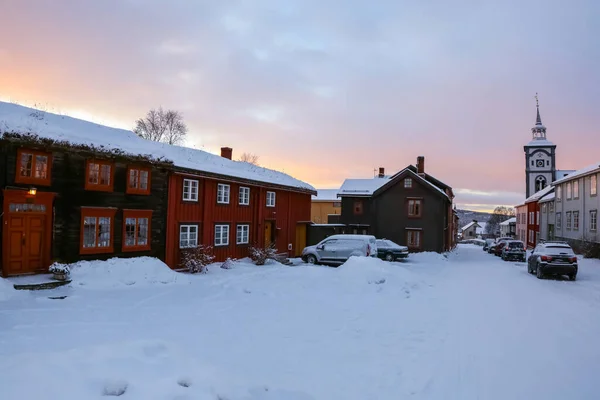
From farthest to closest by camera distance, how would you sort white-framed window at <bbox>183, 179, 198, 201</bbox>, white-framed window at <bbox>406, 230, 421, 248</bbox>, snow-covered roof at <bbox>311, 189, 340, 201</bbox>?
snow-covered roof at <bbox>311, 189, 340, 201</bbox>, white-framed window at <bbox>406, 230, 421, 248</bbox>, white-framed window at <bbox>183, 179, 198, 201</bbox>

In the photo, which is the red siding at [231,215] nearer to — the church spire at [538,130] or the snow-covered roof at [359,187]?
the snow-covered roof at [359,187]

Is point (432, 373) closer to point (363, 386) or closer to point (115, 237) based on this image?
point (363, 386)

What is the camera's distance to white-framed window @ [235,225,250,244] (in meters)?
24.2

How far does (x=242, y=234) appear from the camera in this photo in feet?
80.6

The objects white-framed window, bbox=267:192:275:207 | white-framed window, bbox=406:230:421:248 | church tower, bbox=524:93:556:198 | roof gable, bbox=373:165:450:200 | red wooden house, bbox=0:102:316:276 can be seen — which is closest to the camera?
red wooden house, bbox=0:102:316:276

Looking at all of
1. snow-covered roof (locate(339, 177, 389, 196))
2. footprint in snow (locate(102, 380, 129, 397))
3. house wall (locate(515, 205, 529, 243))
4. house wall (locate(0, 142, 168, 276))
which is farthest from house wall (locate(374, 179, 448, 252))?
house wall (locate(515, 205, 529, 243))

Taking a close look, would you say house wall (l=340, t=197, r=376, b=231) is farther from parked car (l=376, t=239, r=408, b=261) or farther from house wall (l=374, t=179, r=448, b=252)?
parked car (l=376, t=239, r=408, b=261)

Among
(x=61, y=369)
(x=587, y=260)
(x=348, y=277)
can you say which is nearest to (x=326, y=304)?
(x=348, y=277)

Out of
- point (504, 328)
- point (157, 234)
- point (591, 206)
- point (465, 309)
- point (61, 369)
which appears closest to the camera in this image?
point (61, 369)

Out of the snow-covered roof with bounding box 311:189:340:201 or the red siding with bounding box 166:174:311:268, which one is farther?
the snow-covered roof with bounding box 311:189:340:201

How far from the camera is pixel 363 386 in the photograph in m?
6.82

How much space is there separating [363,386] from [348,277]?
11097 mm

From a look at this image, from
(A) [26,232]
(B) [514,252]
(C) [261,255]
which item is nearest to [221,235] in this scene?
(C) [261,255]

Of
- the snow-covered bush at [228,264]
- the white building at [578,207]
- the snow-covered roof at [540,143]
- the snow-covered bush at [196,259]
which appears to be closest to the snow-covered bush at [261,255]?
→ the snow-covered bush at [228,264]
